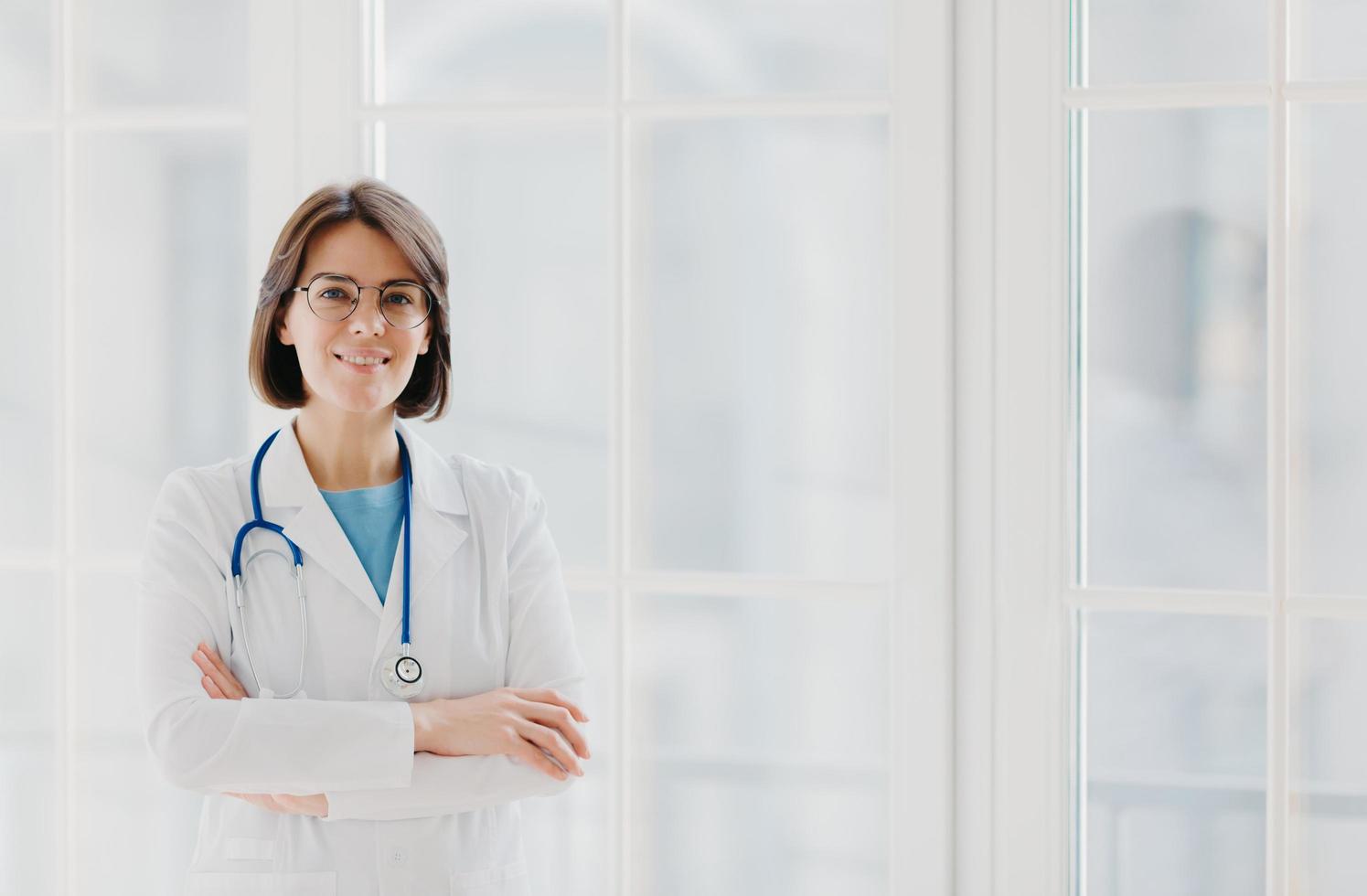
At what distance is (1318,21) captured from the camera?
172cm

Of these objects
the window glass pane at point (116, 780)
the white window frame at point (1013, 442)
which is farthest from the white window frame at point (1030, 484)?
the window glass pane at point (116, 780)

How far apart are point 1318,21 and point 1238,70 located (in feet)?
0.42

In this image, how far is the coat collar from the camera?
146 cm

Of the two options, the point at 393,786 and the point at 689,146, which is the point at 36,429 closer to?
the point at 393,786

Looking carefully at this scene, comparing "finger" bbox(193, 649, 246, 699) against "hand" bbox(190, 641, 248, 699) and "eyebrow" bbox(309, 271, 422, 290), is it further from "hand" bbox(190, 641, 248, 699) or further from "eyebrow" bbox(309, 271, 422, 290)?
"eyebrow" bbox(309, 271, 422, 290)

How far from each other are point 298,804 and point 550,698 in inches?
12.8

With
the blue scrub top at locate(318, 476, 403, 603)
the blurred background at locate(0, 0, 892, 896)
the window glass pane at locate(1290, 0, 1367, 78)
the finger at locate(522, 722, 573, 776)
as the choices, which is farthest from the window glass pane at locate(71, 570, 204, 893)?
the window glass pane at locate(1290, 0, 1367, 78)

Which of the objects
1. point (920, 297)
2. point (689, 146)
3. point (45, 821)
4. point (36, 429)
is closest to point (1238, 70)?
point (920, 297)

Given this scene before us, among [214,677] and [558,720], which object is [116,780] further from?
[558,720]

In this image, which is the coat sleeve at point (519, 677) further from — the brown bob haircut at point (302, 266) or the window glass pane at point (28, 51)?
the window glass pane at point (28, 51)

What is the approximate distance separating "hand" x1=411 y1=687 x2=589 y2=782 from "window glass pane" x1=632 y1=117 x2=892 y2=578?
19.5 inches

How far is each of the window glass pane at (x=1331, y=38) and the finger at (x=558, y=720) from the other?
1424 millimetres

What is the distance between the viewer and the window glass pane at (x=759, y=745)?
1853 mm

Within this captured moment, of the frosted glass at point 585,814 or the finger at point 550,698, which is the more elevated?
the finger at point 550,698
